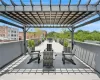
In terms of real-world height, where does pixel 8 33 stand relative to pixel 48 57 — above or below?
above

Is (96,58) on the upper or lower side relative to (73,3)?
lower

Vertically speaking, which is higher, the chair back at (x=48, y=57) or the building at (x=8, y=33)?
the building at (x=8, y=33)

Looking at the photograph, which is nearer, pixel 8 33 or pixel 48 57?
pixel 48 57

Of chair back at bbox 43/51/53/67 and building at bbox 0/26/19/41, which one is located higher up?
building at bbox 0/26/19/41

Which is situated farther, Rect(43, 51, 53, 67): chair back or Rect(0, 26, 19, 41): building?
Rect(0, 26, 19, 41): building

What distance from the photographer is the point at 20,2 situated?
6.70m

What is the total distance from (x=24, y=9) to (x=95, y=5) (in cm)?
355

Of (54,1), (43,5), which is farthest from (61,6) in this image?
(43,5)

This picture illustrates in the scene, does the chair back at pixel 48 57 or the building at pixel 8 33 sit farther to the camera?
the building at pixel 8 33

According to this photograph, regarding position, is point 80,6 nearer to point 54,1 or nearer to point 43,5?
point 54,1
